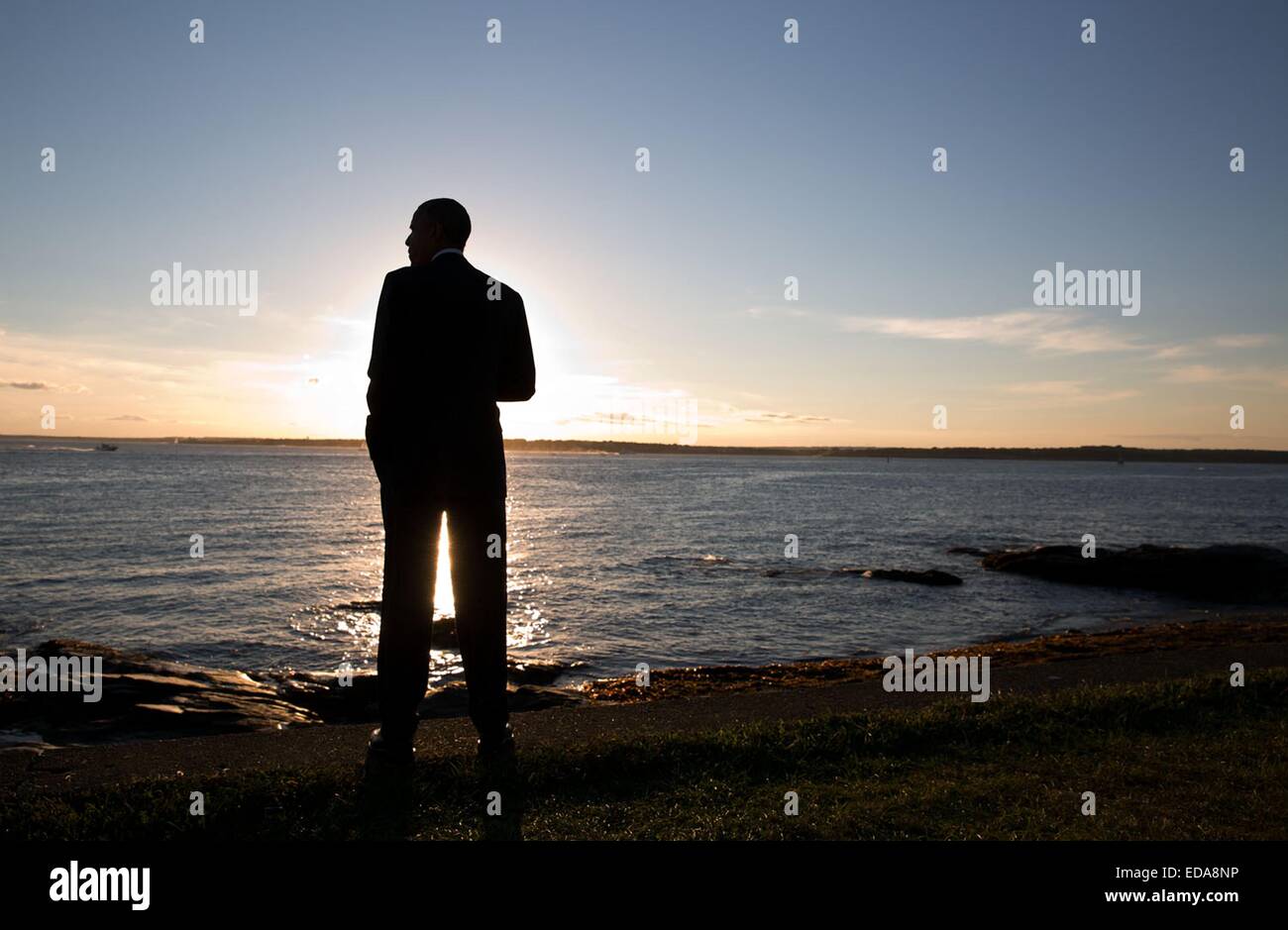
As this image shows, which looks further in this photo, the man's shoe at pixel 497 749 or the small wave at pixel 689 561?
the small wave at pixel 689 561

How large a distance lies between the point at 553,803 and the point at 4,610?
20216mm

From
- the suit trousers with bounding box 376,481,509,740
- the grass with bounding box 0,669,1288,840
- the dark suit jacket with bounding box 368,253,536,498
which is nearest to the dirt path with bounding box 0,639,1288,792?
the grass with bounding box 0,669,1288,840

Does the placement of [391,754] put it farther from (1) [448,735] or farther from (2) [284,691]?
(2) [284,691]

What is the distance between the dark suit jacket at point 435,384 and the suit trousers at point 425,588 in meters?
0.10

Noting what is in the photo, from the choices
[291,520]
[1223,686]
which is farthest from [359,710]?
[291,520]

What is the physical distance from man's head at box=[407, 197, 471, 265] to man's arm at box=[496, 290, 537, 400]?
43 cm

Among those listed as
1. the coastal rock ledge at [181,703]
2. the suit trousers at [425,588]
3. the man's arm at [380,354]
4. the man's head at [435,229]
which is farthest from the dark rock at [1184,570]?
the man's arm at [380,354]

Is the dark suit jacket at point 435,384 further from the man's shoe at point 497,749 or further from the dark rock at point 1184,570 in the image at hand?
the dark rock at point 1184,570

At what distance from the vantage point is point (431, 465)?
→ 426cm

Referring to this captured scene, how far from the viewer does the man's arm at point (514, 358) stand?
15.3 ft

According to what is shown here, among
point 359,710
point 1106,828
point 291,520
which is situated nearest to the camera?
→ point 1106,828
